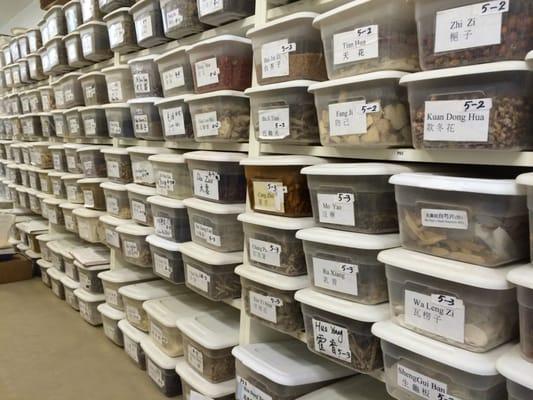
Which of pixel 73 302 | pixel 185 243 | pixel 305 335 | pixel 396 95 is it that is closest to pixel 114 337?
pixel 73 302

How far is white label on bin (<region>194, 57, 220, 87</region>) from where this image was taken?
1522mm

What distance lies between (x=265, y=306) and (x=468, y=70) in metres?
0.82

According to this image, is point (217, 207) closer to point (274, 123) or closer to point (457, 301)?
point (274, 123)

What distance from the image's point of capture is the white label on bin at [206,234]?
1602 millimetres

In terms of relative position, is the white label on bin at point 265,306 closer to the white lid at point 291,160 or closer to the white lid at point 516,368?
the white lid at point 291,160

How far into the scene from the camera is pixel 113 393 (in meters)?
1.86

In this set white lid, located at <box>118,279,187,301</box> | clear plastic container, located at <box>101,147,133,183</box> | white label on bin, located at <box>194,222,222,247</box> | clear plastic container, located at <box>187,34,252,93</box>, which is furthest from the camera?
clear plastic container, located at <box>101,147,133,183</box>

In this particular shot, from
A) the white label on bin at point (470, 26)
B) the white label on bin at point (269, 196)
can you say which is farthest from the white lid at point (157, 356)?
the white label on bin at point (470, 26)

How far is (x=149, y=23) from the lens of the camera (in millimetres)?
1853

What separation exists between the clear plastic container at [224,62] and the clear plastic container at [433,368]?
2.86 ft

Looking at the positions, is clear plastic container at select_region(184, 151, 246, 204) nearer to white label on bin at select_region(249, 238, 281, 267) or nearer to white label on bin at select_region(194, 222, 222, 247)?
white label on bin at select_region(194, 222, 222, 247)

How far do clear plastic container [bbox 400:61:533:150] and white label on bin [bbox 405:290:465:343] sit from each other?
0.30 m

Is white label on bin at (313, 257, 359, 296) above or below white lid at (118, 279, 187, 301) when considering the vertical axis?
above

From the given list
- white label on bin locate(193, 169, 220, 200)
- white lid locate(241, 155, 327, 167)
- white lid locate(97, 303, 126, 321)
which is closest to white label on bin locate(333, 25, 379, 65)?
white lid locate(241, 155, 327, 167)
